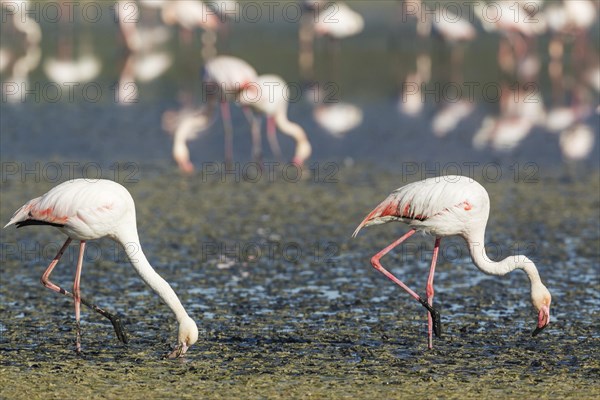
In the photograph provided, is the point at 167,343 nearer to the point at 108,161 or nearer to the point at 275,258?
the point at 275,258

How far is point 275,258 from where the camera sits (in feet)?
28.4

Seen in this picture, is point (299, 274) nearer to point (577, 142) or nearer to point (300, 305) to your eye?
point (300, 305)

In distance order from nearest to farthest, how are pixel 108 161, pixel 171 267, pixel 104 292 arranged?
→ pixel 104 292
pixel 171 267
pixel 108 161

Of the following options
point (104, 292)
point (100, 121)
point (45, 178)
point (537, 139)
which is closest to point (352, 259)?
point (104, 292)

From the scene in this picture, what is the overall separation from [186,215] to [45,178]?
2.07m

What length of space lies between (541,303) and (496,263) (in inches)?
15.0

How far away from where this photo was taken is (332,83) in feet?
60.9

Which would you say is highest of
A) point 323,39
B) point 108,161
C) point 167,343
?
point 323,39

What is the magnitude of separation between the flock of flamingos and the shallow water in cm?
25

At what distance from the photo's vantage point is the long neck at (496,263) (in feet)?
21.3

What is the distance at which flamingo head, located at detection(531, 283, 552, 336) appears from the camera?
21.1ft

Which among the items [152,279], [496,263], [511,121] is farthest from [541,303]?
[511,121]

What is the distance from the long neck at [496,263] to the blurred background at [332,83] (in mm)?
5622

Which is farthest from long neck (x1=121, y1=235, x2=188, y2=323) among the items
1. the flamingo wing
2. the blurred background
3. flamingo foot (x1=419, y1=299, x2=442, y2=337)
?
the blurred background
